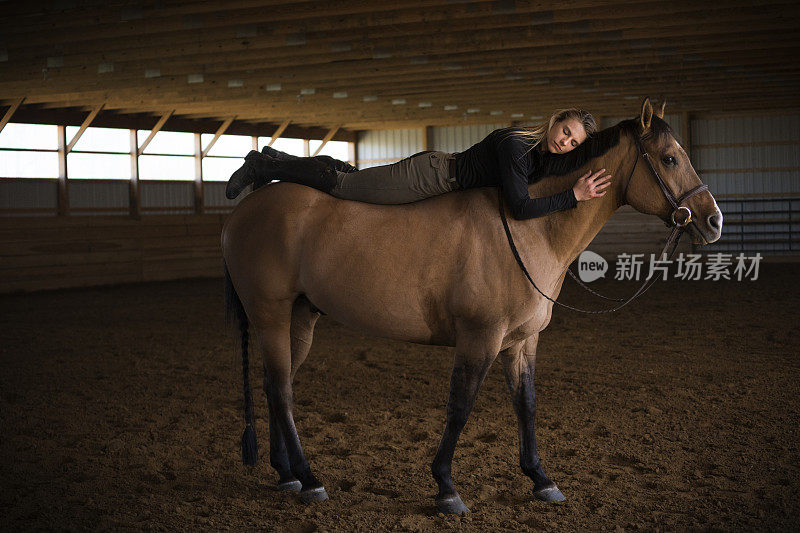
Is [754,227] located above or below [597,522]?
above

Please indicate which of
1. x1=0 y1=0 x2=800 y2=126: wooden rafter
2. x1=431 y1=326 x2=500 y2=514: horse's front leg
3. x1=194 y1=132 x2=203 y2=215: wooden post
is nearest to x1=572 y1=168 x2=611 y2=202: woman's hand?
x1=431 y1=326 x2=500 y2=514: horse's front leg

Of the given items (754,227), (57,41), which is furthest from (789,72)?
(57,41)

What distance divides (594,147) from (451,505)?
62.1 inches

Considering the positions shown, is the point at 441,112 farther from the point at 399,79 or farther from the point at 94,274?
the point at 94,274

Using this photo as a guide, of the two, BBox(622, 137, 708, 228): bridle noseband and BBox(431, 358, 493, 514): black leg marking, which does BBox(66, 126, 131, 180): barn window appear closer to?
BBox(431, 358, 493, 514): black leg marking

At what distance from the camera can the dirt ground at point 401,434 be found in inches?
122

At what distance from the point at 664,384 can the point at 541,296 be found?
Answer: 2746 mm

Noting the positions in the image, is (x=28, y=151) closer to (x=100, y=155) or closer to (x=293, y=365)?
(x=100, y=155)

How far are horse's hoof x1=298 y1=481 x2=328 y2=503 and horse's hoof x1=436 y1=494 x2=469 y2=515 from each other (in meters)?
0.52

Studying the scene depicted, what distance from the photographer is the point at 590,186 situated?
2.96 meters

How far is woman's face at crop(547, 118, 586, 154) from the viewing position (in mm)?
3039

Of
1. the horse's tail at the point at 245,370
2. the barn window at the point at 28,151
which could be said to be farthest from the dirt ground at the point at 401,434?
the barn window at the point at 28,151

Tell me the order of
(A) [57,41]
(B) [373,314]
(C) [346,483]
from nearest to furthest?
(B) [373,314]
(C) [346,483]
(A) [57,41]

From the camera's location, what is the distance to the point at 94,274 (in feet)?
49.8
